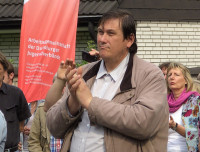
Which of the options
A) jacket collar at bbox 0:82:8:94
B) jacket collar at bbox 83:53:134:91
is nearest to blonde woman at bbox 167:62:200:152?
jacket collar at bbox 83:53:134:91

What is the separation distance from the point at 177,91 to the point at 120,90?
2825 mm

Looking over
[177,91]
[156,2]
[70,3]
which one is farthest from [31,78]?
[156,2]

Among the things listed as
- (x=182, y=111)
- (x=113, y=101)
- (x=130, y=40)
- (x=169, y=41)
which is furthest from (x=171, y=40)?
(x=113, y=101)

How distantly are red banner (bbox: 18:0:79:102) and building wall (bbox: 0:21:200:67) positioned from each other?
374 centimetres

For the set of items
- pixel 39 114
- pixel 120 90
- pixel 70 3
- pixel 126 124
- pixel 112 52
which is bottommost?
pixel 39 114

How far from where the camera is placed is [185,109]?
5117 millimetres

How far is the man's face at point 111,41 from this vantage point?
3076 millimetres

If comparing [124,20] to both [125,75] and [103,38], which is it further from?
[125,75]

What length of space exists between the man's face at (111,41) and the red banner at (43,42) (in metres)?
4.31

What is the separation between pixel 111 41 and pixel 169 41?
335 inches

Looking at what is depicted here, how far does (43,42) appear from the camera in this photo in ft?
24.8

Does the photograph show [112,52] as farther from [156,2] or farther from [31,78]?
[156,2]

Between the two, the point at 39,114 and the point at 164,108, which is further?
the point at 39,114

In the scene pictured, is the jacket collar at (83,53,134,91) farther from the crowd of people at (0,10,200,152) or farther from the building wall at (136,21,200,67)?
the building wall at (136,21,200,67)
